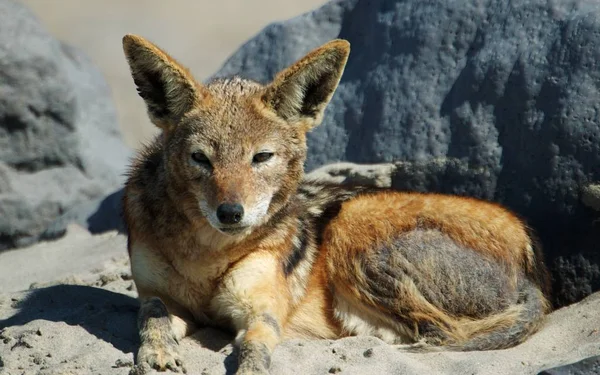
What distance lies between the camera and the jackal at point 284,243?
6414 mm

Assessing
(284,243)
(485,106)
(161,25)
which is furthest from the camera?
(161,25)

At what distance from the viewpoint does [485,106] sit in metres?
8.54

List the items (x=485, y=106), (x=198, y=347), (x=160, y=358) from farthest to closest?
(x=485, y=106) → (x=198, y=347) → (x=160, y=358)

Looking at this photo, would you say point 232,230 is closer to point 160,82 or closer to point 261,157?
→ point 261,157

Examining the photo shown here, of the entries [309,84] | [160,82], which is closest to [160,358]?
[160,82]

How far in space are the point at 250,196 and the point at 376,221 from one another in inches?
54.7

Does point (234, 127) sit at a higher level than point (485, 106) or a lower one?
lower

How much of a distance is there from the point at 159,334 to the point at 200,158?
121 cm

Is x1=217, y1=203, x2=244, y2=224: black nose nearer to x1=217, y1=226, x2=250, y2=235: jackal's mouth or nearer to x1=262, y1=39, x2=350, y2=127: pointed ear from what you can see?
x1=217, y1=226, x2=250, y2=235: jackal's mouth

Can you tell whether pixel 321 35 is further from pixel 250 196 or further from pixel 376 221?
pixel 250 196

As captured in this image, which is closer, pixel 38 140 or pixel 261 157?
pixel 261 157

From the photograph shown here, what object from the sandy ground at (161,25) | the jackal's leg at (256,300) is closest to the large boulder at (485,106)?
the jackal's leg at (256,300)

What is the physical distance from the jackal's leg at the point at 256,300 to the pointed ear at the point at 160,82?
119 centimetres

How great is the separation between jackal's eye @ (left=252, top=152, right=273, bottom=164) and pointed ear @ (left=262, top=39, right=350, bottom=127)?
42 centimetres
